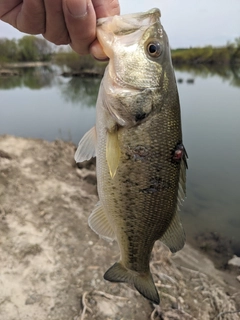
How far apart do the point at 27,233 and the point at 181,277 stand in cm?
282

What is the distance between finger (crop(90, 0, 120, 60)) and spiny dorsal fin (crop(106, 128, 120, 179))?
20.7 inches

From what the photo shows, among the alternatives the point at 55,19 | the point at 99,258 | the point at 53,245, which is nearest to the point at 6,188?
the point at 53,245

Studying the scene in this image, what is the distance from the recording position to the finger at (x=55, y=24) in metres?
1.76

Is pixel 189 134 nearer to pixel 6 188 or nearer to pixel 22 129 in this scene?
pixel 22 129

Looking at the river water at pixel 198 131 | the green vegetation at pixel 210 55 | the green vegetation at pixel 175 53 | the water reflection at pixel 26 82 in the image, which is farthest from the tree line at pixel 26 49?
the river water at pixel 198 131

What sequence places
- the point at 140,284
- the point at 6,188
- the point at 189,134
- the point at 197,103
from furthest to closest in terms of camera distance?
the point at 197,103 → the point at 189,134 → the point at 6,188 → the point at 140,284

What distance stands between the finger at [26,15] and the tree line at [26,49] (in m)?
68.5

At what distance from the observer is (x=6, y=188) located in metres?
6.80

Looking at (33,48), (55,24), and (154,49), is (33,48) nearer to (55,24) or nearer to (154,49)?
(55,24)

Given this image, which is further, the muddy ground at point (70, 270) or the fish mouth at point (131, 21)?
the muddy ground at point (70, 270)

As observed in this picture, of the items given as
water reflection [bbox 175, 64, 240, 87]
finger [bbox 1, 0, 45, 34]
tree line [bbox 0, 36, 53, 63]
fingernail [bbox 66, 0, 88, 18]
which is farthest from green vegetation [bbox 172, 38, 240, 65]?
fingernail [bbox 66, 0, 88, 18]

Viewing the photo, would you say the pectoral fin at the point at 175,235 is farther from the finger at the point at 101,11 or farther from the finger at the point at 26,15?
the finger at the point at 26,15

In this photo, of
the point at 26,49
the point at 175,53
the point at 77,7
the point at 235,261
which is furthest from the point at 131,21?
the point at 26,49

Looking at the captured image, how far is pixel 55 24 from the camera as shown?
190 centimetres
